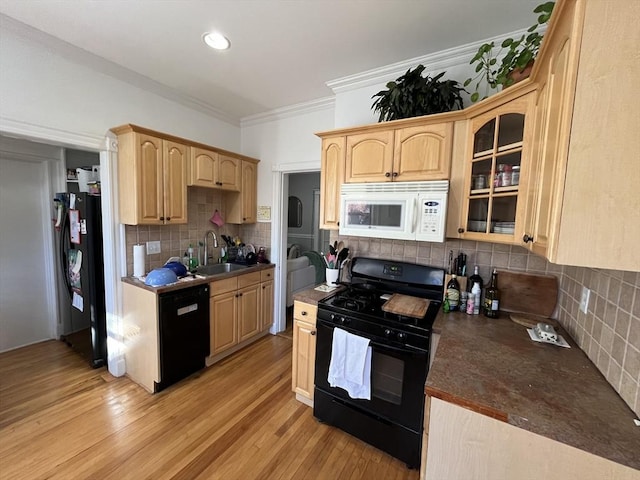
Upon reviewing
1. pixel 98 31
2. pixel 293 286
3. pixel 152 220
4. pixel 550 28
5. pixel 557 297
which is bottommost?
pixel 293 286

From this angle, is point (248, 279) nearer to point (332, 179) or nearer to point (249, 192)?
point (249, 192)

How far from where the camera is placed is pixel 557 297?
1677mm

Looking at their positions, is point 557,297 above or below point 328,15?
below

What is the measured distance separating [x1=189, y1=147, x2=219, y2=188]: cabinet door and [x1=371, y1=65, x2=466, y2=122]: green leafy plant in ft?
6.24

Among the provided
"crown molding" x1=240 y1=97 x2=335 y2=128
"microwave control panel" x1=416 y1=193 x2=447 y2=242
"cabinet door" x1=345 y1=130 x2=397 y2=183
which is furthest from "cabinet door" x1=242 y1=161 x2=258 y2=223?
"microwave control panel" x1=416 y1=193 x2=447 y2=242

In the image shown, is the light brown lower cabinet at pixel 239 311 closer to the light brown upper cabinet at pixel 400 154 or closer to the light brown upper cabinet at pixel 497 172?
the light brown upper cabinet at pixel 400 154

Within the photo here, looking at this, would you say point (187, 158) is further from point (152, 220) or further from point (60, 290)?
point (60, 290)

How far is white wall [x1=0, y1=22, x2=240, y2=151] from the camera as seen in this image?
1821 millimetres

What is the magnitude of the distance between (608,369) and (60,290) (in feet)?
15.4

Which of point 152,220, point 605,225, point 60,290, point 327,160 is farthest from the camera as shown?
point 60,290

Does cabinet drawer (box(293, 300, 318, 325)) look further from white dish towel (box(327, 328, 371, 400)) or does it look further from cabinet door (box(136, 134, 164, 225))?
cabinet door (box(136, 134, 164, 225))

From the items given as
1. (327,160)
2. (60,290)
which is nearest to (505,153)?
(327,160)

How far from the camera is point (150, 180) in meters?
2.36

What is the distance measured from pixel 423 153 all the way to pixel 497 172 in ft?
1.58
